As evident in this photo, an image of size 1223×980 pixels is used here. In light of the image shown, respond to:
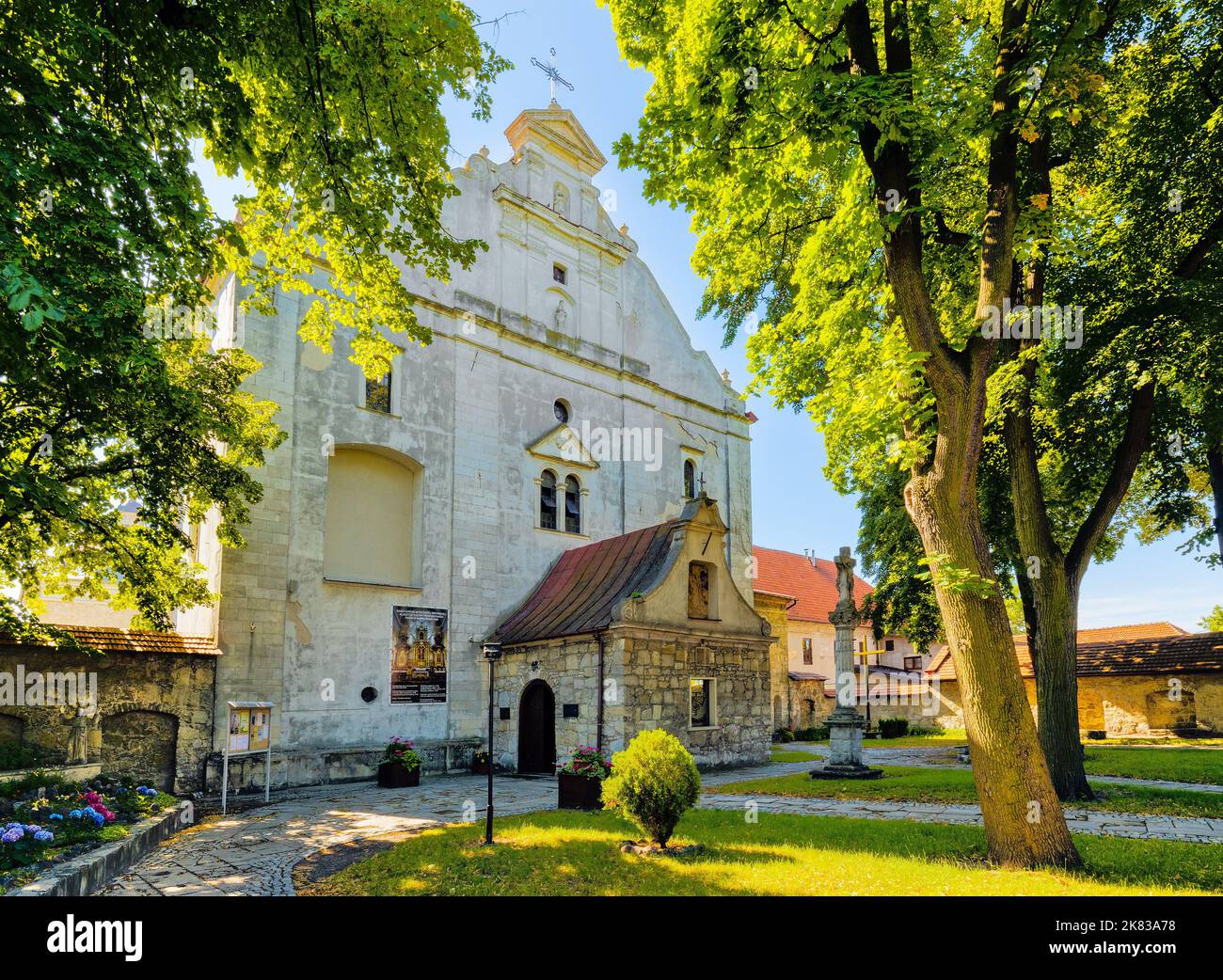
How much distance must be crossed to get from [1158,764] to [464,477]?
17788mm

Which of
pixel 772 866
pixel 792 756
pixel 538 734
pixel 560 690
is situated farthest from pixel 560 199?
pixel 772 866

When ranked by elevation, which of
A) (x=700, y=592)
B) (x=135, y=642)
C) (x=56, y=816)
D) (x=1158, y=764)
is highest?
(x=700, y=592)

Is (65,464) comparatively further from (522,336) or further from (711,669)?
(711,669)

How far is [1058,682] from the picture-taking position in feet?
36.2

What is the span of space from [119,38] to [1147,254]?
1335 centimetres

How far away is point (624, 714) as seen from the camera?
15180 mm

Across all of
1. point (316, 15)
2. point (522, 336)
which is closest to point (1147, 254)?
point (316, 15)

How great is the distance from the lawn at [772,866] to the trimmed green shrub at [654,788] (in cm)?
43

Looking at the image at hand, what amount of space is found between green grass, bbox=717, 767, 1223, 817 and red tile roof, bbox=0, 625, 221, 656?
1065 cm

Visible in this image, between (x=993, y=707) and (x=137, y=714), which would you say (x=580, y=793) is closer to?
(x=993, y=707)

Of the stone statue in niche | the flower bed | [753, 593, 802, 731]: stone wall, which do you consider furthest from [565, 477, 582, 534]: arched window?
the flower bed

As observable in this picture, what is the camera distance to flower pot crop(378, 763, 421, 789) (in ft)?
50.0

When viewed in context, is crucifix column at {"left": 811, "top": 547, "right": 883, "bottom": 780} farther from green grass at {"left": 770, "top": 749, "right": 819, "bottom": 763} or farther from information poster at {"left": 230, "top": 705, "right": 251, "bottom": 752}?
information poster at {"left": 230, "top": 705, "right": 251, "bottom": 752}

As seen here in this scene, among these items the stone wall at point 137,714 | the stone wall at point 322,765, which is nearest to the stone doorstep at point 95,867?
the stone wall at point 137,714
